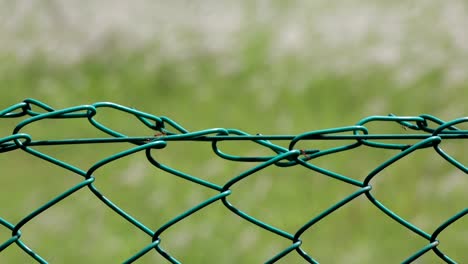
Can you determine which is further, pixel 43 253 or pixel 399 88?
pixel 399 88

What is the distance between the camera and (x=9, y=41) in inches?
205

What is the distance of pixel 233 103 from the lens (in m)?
4.47

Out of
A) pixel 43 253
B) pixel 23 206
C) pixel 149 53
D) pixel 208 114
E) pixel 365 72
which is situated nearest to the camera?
pixel 43 253

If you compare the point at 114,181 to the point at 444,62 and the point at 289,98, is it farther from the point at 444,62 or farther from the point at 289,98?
the point at 444,62

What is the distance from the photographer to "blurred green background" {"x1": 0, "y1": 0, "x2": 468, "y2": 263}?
3.29 metres

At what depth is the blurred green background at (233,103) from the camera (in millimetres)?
3291

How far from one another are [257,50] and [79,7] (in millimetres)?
1204

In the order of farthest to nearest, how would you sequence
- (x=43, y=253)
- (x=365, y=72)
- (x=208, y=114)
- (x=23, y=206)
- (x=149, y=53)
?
(x=149, y=53)
(x=365, y=72)
(x=208, y=114)
(x=23, y=206)
(x=43, y=253)

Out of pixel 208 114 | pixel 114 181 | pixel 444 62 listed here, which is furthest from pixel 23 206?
pixel 444 62

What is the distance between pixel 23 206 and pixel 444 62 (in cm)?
253

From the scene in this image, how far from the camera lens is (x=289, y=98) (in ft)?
14.8

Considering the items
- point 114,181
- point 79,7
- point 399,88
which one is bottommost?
point 114,181

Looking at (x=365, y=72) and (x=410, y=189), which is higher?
(x=365, y=72)

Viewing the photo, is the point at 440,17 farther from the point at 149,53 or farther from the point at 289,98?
the point at 149,53
